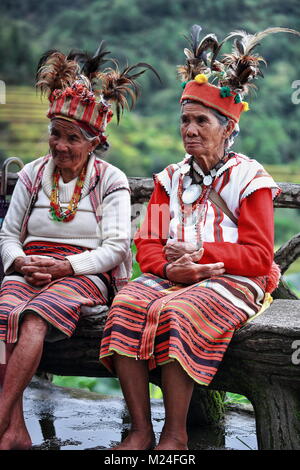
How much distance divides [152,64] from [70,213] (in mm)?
7369

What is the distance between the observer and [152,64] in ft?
33.3

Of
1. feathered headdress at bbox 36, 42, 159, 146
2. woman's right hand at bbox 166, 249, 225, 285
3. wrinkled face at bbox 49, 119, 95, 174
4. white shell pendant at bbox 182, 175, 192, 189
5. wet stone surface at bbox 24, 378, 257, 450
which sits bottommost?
wet stone surface at bbox 24, 378, 257, 450

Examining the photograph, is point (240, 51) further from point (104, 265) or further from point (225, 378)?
point (225, 378)

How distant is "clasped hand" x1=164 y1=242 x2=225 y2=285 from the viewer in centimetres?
285

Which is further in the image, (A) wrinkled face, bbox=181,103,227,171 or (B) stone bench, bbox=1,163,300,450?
(A) wrinkled face, bbox=181,103,227,171

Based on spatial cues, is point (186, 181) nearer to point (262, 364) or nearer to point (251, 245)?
point (251, 245)

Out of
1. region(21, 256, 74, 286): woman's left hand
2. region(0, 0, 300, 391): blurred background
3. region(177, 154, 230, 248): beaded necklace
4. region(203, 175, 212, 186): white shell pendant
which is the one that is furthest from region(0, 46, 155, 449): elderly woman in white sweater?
region(0, 0, 300, 391): blurred background

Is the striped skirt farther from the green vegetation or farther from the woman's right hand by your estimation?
the green vegetation

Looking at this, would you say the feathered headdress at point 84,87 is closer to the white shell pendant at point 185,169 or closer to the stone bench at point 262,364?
the white shell pendant at point 185,169

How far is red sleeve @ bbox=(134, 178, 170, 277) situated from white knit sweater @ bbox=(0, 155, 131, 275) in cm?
11

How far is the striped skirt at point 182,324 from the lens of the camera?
2611 millimetres

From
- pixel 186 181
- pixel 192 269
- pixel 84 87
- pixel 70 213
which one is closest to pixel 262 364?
pixel 192 269
